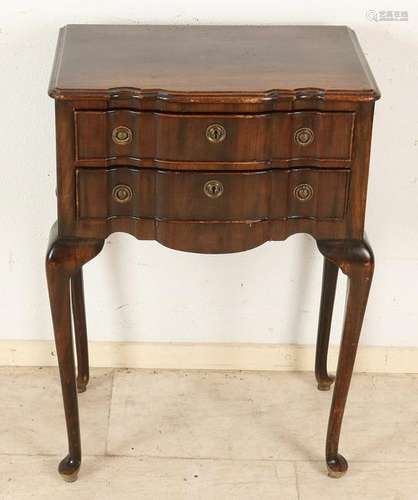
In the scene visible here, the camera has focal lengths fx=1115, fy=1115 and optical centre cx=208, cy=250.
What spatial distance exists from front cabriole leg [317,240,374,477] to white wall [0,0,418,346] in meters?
0.37

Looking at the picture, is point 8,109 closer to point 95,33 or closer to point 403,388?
point 95,33

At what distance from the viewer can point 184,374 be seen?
248 cm

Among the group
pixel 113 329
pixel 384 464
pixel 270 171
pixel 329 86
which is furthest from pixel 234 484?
pixel 329 86

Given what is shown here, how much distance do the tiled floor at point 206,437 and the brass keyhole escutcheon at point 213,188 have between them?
0.62 meters

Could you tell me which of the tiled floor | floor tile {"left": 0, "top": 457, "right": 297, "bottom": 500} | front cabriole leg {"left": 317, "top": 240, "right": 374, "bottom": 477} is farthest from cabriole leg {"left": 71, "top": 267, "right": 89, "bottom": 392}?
front cabriole leg {"left": 317, "top": 240, "right": 374, "bottom": 477}

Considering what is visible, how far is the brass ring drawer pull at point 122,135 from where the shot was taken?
1.80m

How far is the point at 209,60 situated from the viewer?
1916 mm

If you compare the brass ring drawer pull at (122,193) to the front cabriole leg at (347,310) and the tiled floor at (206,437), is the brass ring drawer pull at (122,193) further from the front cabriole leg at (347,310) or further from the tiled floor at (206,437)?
the tiled floor at (206,437)

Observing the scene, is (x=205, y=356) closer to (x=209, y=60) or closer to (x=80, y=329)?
(x=80, y=329)

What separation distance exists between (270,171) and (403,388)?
0.82 metres

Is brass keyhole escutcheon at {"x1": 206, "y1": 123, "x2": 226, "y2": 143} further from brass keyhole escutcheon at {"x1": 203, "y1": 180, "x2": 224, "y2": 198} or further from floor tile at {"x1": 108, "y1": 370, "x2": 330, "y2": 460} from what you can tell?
floor tile at {"x1": 108, "y1": 370, "x2": 330, "y2": 460}

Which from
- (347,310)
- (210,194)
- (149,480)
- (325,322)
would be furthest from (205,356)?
A: (210,194)

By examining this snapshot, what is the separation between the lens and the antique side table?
5.83 ft

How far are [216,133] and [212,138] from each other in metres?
0.01
